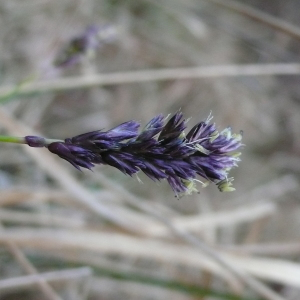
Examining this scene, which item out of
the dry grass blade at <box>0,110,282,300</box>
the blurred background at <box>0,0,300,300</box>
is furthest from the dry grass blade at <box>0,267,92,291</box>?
the dry grass blade at <box>0,110,282,300</box>

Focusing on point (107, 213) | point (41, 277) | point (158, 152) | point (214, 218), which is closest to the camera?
point (158, 152)

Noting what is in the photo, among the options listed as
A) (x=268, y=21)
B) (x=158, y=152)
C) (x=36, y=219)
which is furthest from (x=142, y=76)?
(x=158, y=152)

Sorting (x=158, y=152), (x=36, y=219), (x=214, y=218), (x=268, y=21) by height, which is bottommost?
(x=158, y=152)

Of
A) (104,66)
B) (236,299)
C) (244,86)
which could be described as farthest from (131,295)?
(244,86)

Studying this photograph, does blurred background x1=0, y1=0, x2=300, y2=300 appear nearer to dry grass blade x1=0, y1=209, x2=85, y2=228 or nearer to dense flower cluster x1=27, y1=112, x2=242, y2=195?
dry grass blade x1=0, y1=209, x2=85, y2=228

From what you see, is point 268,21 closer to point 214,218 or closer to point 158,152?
point 214,218

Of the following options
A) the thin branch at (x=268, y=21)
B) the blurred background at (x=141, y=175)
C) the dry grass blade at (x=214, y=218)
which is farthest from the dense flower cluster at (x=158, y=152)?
the dry grass blade at (x=214, y=218)

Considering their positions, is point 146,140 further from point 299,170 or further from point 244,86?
point 299,170
